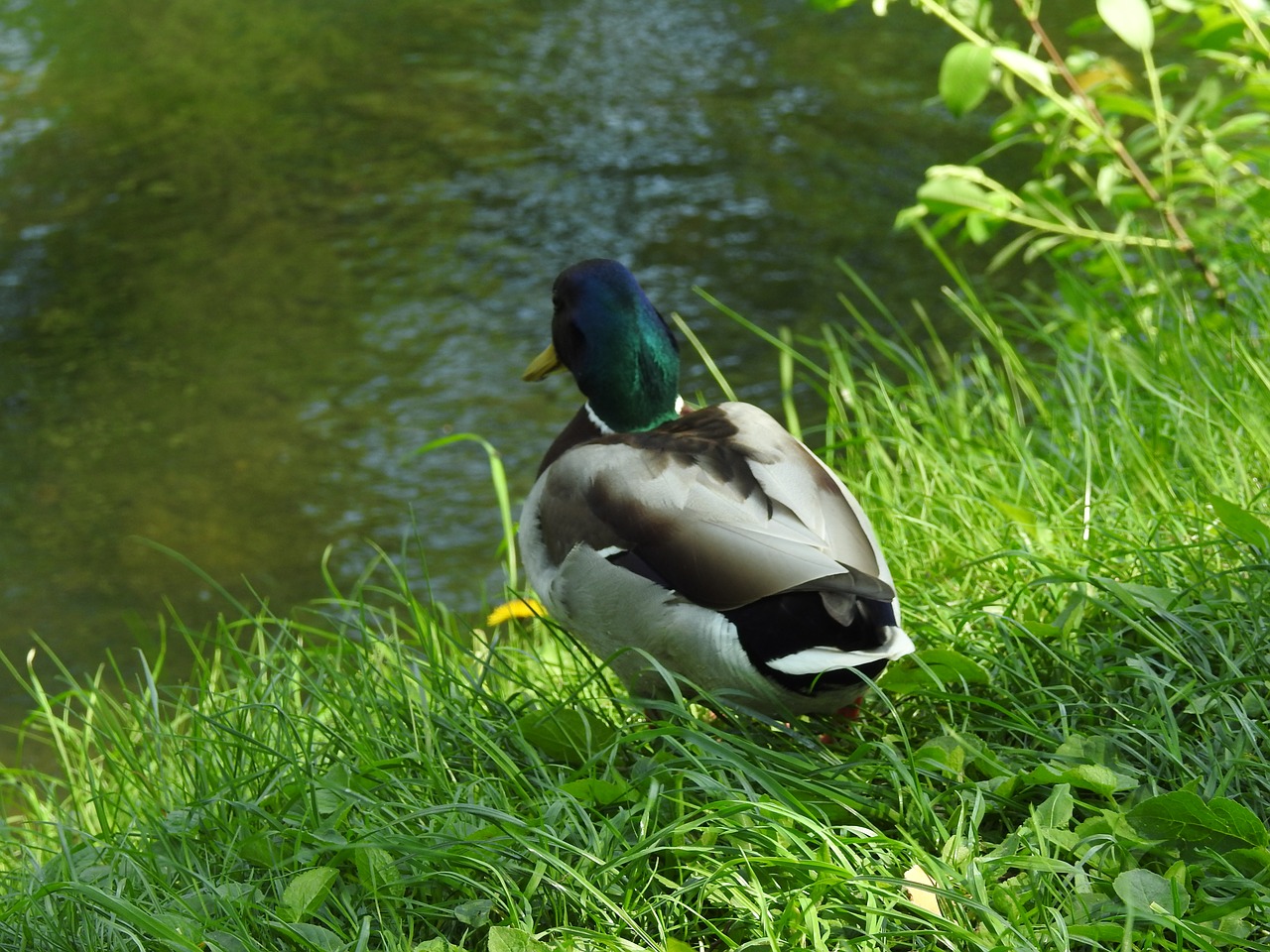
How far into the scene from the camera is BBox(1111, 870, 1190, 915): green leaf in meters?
1.64

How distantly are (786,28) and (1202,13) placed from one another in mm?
5085

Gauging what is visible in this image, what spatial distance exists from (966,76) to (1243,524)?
1.26m

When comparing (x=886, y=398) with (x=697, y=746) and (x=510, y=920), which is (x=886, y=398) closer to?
(x=697, y=746)

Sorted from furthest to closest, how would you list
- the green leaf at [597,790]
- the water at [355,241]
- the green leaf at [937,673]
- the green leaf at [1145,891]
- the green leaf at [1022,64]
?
the water at [355,241] < the green leaf at [1022,64] < the green leaf at [937,673] < the green leaf at [597,790] < the green leaf at [1145,891]

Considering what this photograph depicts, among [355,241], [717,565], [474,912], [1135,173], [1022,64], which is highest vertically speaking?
[1022,64]

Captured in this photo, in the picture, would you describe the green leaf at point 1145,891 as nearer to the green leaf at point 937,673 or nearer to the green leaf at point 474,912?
the green leaf at point 937,673

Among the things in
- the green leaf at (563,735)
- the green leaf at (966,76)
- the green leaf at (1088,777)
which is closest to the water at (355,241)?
the green leaf at (563,735)

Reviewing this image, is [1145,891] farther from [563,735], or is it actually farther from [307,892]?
[307,892]

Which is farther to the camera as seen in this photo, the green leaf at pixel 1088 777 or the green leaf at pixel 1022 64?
the green leaf at pixel 1022 64

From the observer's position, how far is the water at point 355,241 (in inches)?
185

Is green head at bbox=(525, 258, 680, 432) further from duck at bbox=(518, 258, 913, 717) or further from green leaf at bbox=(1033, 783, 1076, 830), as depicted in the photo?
green leaf at bbox=(1033, 783, 1076, 830)

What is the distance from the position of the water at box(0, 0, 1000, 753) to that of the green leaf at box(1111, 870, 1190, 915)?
2437 millimetres

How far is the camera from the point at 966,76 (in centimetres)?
297

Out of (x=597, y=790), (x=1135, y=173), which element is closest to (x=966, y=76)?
(x=1135, y=173)
